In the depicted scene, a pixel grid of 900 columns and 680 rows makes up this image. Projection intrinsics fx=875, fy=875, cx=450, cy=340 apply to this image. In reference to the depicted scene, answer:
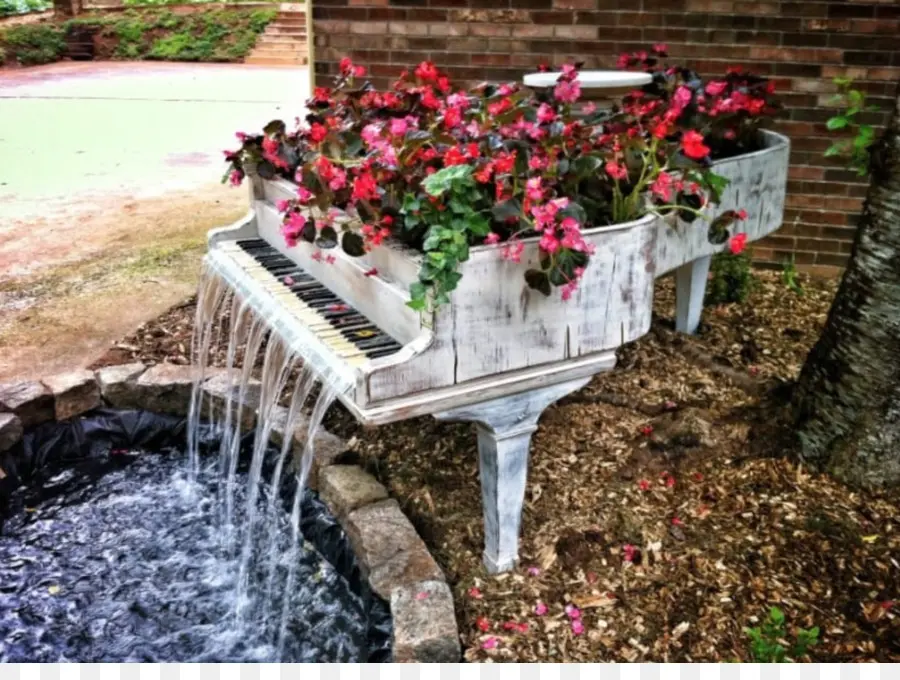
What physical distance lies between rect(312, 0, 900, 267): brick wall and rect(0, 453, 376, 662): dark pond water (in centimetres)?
279

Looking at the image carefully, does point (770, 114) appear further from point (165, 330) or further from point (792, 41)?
point (165, 330)

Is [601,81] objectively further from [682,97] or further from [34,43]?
[34,43]

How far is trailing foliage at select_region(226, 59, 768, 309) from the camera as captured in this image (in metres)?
2.02

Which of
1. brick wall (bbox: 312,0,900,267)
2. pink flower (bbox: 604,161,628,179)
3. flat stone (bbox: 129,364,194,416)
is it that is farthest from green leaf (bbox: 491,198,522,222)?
brick wall (bbox: 312,0,900,267)

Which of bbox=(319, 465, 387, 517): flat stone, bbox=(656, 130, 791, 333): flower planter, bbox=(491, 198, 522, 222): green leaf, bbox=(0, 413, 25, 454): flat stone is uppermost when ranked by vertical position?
bbox=(491, 198, 522, 222): green leaf

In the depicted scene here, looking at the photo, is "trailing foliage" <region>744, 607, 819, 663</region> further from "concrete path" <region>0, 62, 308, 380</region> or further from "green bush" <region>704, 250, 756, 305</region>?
"concrete path" <region>0, 62, 308, 380</region>

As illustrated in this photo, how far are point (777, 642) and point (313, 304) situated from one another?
1.55 meters

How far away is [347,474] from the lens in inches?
121

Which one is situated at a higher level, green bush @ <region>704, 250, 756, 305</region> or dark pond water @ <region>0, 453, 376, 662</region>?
green bush @ <region>704, 250, 756, 305</region>

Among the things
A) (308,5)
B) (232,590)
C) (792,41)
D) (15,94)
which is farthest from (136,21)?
(232,590)

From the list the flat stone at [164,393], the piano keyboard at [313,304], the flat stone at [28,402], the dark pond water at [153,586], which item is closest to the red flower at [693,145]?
the piano keyboard at [313,304]

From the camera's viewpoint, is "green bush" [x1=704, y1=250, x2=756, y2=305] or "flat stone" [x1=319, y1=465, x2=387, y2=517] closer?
"flat stone" [x1=319, y1=465, x2=387, y2=517]

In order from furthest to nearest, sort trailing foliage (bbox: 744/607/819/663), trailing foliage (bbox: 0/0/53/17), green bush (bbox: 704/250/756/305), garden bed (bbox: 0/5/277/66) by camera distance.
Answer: trailing foliage (bbox: 0/0/53/17)
garden bed (bbox: 0/5/277/66)
green bush (bbox: 704/250/756/305)
trailing foliage (bbox: 744/607/819/663)

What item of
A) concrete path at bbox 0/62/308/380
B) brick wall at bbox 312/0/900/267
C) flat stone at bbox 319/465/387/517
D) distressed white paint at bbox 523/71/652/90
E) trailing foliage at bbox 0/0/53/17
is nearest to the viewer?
flat stone at bbox 319/465/387/517
